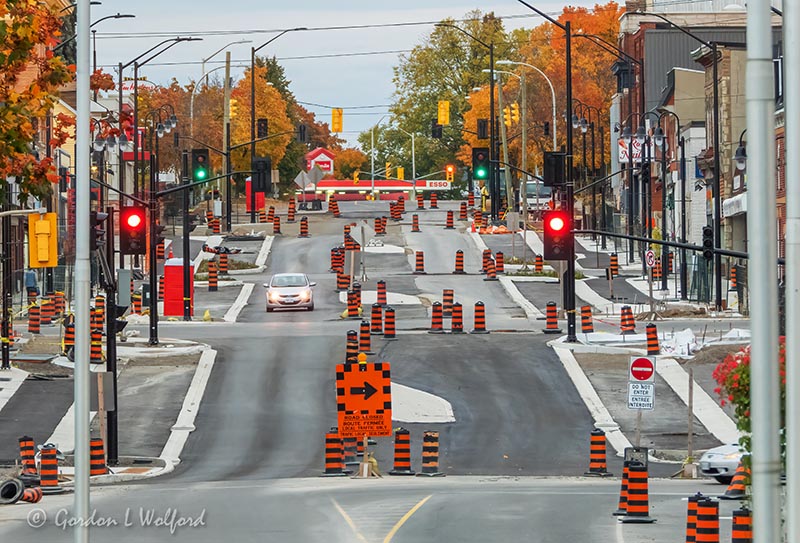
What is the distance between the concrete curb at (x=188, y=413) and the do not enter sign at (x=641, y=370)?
935cm

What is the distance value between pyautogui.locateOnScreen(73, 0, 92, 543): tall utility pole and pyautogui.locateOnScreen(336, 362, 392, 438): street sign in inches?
501

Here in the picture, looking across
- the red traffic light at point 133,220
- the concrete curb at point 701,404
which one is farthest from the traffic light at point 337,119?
the red traffic light at point 133,220

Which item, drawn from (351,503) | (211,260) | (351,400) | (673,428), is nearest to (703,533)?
(351,503)

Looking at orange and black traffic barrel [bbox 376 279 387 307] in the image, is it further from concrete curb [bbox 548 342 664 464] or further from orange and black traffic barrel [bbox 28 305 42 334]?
orange and black traffic barrel [bbox 28 305 42 334]

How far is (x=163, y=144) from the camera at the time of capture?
12262 centimetres

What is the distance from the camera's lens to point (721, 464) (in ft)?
96.5

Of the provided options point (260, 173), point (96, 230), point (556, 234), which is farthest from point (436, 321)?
point (96, 230)

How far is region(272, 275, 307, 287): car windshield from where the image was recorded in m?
58.2

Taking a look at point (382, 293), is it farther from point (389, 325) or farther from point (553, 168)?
point (553, 168)

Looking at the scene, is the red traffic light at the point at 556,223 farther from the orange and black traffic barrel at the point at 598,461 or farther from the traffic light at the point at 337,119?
the traffic light at the point at 337,119

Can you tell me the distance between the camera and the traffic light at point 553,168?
40438 millimetres

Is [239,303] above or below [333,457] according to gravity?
above

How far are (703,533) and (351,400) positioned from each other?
471 inches

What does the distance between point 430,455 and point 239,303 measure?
3035 cm
